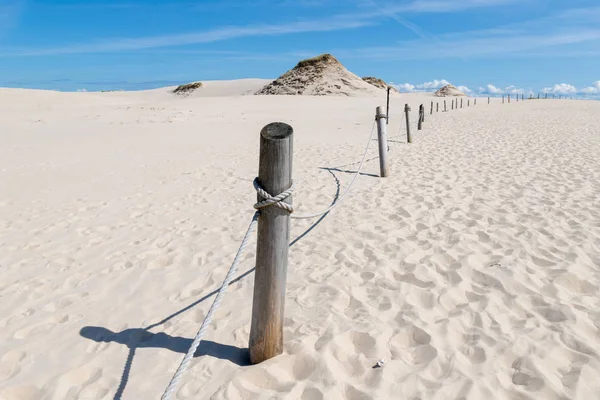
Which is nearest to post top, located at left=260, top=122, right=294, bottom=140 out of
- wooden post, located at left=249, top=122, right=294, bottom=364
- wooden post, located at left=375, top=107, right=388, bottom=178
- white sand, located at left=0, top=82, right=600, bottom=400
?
wooden post, located at left=249, top=122, right=294, bottom=364

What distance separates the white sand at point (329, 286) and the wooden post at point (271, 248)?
0.64 ft

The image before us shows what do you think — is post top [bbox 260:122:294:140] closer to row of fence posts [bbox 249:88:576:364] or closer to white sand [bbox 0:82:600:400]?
row of fence posts [bbox 249:88:576:364]

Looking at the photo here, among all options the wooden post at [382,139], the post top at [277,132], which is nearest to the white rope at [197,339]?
the post top at [277,132]

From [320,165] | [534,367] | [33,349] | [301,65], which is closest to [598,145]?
[320,165]

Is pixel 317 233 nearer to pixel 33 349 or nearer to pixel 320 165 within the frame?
pixel 33 349

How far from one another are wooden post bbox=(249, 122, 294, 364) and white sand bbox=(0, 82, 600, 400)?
19cm

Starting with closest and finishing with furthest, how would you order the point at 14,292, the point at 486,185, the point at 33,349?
the point at 33,349, the point at 14,292, the point at 486,185

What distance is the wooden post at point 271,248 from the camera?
2.43 metres

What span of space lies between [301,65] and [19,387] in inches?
2477

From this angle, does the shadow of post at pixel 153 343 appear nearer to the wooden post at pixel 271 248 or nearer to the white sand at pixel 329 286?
the white sand at pixel 329 286

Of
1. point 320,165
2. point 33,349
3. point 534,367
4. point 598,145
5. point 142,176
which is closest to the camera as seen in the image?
point 534,367

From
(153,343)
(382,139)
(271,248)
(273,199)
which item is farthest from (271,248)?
(382,139)

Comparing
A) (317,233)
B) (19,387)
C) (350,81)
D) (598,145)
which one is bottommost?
(19,387)

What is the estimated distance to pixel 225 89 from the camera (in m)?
73.1
